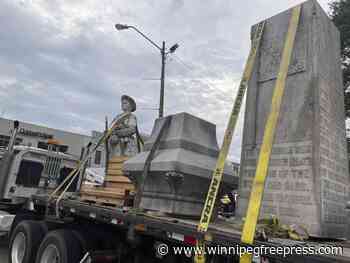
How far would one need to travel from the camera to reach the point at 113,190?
5.76 metres

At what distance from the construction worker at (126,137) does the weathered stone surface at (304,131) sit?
9.28 ft

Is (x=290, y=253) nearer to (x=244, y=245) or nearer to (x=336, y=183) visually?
(x=244, y=245)

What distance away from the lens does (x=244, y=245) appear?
257 centimetres

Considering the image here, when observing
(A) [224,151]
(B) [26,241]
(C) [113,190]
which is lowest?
(B) [26,241]

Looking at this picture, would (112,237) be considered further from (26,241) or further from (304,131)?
(304,131)

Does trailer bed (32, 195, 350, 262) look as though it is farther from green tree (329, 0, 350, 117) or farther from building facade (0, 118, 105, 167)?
building facade (0, 118, 105, 167)

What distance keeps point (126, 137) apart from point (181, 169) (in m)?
2.86

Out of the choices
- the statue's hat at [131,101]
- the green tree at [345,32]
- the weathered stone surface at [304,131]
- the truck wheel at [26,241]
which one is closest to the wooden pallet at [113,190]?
the truck wheel at [26,241]

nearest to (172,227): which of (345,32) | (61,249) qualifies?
(61,249)

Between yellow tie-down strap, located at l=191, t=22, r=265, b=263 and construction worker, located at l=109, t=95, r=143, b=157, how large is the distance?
3.18 metres

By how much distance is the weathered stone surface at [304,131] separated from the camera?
375 centimetres

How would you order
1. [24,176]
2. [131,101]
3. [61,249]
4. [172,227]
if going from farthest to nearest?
[24,176] < [131,101] < [61,249] < [172,227]

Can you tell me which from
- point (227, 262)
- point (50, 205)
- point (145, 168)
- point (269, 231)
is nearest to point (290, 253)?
point (269, 231)

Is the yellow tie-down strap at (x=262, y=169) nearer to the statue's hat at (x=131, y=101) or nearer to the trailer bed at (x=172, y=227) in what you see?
the trailer bed at (x=172, y=227)
